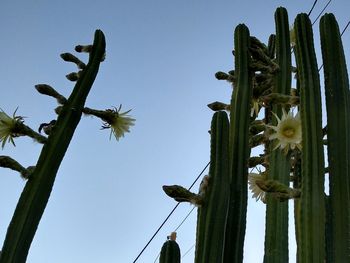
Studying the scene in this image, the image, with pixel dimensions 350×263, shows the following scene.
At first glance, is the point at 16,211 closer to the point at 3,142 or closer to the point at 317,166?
the point at 3,142

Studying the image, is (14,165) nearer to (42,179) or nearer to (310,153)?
(42,179)

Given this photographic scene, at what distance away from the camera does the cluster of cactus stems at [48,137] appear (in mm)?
2305

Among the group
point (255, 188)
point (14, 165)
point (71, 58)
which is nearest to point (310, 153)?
point (255, 188)

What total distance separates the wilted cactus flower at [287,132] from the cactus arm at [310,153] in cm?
18

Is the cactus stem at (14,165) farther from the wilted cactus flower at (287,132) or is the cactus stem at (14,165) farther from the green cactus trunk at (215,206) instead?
the wilted cactus flower at (287,132)

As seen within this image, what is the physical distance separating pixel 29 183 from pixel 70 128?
14.2 inches

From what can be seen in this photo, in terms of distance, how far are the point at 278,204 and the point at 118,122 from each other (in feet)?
3.24

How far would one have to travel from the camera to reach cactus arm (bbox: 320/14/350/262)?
223cm

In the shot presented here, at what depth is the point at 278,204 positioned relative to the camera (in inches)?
104

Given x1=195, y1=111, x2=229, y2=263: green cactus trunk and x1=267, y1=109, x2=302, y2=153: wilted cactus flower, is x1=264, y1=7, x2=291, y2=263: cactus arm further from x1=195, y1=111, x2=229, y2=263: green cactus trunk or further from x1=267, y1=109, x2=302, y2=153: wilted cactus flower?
x1=195, y1=111, x2=229, y2=263: green cactus trunk

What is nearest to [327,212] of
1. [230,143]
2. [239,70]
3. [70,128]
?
[230,143]

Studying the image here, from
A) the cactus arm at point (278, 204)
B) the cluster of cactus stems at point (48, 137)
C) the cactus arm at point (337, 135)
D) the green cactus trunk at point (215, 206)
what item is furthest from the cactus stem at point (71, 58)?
the cactus arm at point (337, 135)

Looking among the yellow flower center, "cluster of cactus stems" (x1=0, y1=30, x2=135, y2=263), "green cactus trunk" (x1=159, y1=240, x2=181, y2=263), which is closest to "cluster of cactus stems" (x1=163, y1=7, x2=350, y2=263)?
the yellow flower center

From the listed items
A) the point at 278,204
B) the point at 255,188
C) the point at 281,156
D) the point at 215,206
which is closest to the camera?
the point at 215,206
